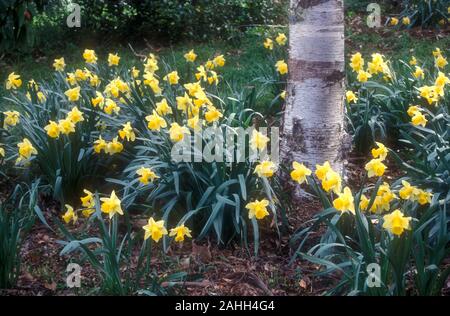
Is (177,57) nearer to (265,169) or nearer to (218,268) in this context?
(265,169)

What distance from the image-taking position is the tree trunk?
3707mm

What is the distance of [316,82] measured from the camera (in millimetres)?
3734

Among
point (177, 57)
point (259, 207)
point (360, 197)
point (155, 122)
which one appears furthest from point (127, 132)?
point (177, 57)

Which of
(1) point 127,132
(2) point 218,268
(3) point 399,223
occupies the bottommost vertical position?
(2) point 218,268

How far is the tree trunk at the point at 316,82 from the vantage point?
3.71m

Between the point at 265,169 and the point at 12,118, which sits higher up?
the point at 12,118

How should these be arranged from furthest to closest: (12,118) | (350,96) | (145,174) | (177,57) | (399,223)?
(177,57) → (350,96) → (12,118) → (145,174) → (399,223)

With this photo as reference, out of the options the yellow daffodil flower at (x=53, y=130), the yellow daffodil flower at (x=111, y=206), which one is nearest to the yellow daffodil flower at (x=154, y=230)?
the yellow daffodil flower at (x=111, y=206)

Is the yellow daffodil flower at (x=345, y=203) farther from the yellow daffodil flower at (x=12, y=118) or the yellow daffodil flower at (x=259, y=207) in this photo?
the yellow daffodil flower at (x=12, y=118)

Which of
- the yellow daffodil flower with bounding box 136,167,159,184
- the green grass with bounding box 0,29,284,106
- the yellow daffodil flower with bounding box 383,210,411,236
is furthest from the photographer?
the green grass with bounding box 0,29,284,106

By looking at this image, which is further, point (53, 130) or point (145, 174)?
point (53, 130)

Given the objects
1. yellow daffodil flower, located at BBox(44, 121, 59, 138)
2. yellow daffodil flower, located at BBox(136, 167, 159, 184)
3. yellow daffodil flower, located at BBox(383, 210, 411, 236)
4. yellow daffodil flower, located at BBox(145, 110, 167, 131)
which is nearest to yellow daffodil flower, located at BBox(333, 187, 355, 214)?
yellow daffodil flower, located at BBox(383, 210, 411, 236)

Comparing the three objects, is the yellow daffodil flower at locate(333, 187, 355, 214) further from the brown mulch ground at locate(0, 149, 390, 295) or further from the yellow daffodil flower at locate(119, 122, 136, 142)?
the yellow daffodil flower at locate(119, 122, 136, 142)
